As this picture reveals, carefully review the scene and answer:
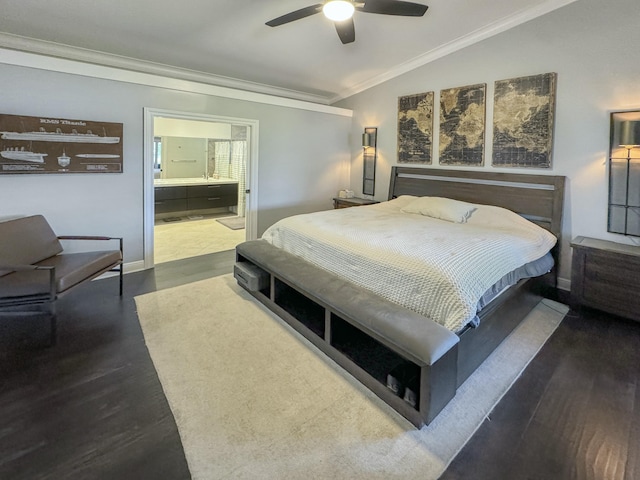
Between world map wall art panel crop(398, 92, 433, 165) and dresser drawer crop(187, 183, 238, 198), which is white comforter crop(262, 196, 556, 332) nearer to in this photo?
world map wall art panel crop(398, 92, 433, 165)

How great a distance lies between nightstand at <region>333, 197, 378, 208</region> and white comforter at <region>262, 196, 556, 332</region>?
5.51ft

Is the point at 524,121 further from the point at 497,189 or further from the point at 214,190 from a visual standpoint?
the point at 214,190

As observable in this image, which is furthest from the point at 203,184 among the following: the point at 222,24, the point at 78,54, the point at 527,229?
the point at 527,229

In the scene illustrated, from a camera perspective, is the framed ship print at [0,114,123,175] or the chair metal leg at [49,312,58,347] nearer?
the chair metal leg at [49,312,58,347]

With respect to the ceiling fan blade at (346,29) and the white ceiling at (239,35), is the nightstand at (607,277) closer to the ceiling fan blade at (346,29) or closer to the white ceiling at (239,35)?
the white ceiling at (239,35)

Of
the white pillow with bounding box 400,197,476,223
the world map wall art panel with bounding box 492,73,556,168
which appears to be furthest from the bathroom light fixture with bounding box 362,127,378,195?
the world map wall art panel with bounding box 492,73,556,168

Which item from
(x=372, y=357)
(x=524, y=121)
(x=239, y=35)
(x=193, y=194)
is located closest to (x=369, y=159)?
(x=524, y=121)

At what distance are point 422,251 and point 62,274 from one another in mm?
2972

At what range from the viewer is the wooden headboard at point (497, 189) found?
3.84 m

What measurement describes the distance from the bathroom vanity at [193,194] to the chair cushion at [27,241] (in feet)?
12.2

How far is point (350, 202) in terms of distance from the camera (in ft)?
19.3

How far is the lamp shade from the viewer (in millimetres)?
3080

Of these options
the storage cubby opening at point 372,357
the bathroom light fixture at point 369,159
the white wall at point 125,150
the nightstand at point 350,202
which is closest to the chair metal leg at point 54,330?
the white wall at point 125,150

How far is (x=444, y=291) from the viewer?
2.15 m
